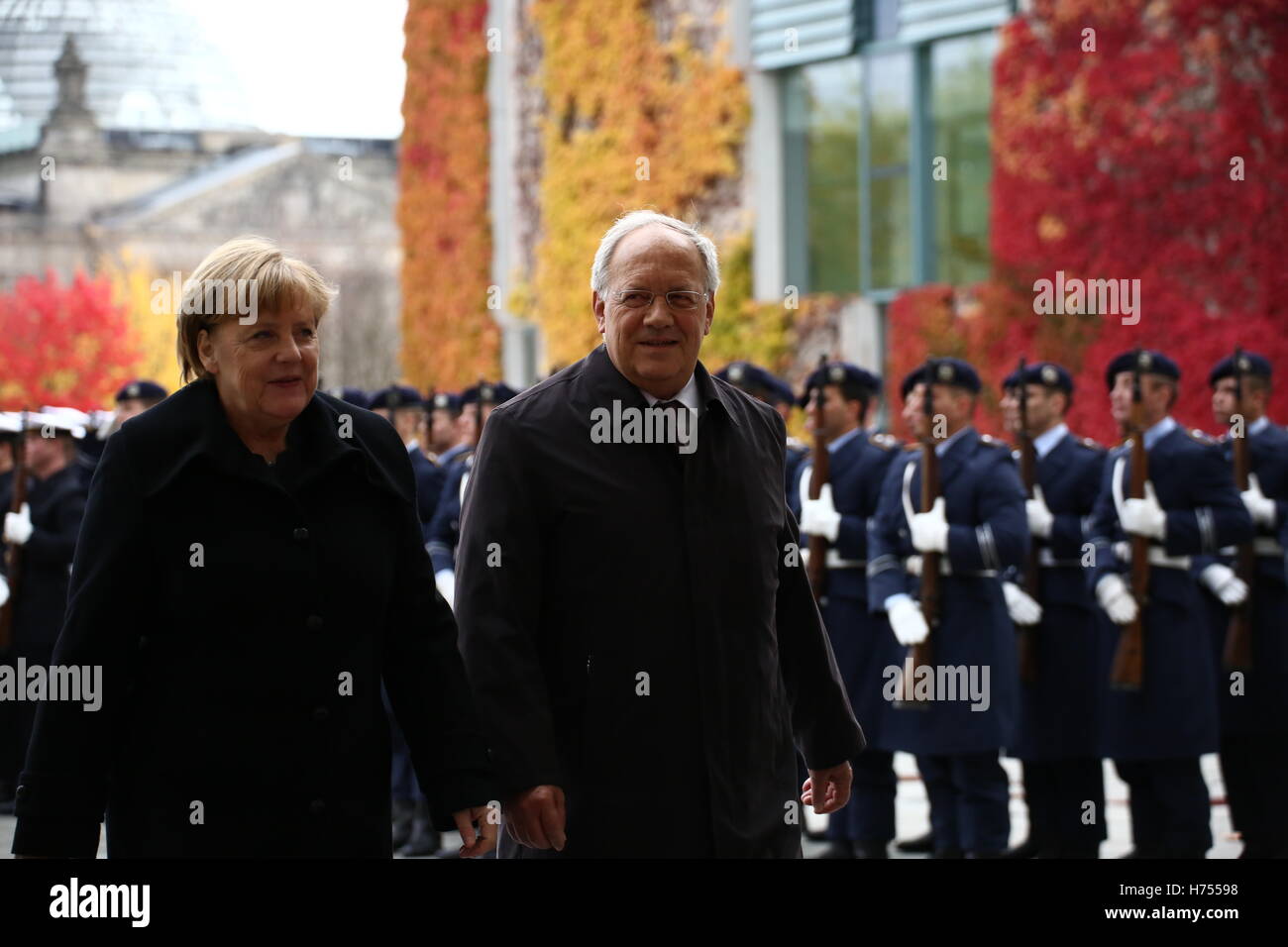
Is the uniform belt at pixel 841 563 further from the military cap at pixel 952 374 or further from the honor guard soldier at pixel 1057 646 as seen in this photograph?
the military cap at pixel 952 374

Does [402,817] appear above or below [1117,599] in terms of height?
below

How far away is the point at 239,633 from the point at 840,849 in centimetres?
555

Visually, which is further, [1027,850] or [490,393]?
[490,393]

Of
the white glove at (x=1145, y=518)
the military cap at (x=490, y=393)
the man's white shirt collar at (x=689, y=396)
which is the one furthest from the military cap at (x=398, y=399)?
the man's white shirt collar at (x=689, y=396)

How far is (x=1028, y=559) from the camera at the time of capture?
858 cm

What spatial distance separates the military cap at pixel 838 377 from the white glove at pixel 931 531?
38.5 inches

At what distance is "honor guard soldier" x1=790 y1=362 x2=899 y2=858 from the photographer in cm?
864

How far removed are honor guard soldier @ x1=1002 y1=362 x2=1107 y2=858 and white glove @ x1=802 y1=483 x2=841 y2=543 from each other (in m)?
0.77

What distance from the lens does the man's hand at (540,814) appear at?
3.90 m

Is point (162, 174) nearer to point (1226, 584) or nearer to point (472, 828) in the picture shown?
point (1226, 584)

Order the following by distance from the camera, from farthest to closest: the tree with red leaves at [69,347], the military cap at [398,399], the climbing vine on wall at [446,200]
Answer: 1. the tree with red leaves at [69,347]
2. the climbing vine on wall at [446,200]
3. the military cap at [398,399]

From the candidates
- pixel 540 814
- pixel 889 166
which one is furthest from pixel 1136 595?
pixel 889 166

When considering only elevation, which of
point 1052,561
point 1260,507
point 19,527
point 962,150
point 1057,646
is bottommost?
point 1057,646

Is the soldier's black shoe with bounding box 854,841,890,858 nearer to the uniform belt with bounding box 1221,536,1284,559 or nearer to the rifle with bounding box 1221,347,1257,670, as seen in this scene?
the rifle with bounding box 1221,347,1257,670
